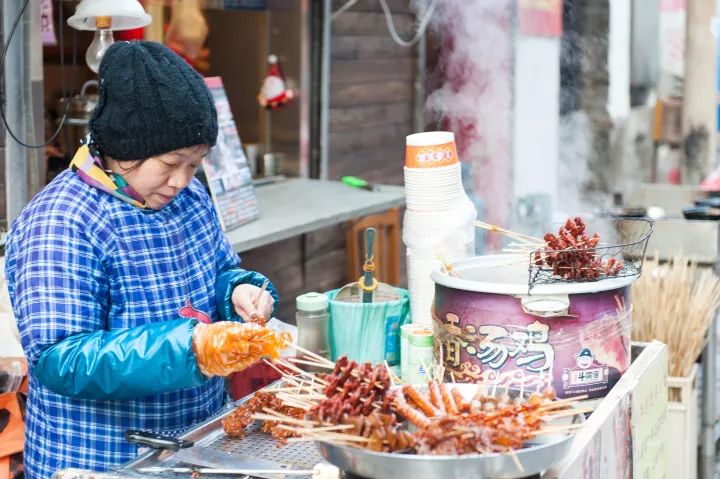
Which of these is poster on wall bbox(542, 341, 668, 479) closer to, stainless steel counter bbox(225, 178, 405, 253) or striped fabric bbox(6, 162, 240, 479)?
striped fabric bbox(6, 162, 240, 479)

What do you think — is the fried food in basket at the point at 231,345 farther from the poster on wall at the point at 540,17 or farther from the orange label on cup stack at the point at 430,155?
the poster on wall at the point at 540,17

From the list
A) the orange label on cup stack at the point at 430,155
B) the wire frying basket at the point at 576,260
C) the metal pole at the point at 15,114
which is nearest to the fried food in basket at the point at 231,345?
the wire frying basket at the point at 576,260

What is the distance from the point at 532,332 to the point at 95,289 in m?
1.06

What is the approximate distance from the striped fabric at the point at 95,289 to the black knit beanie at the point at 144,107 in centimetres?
16

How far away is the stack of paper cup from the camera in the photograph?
9.32 feet

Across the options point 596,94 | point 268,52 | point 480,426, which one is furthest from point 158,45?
point 596,94

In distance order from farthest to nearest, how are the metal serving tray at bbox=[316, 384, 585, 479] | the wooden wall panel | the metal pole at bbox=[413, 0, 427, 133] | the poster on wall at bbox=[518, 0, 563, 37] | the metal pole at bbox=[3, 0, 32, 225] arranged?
the poster on wall at bbox=[518, 0, 563, 37]
the metal pole at bbox=[413, 0, 427, 133]
the wooden wall panel
the metal pole at bbox=[3, 0, 32, 225]
the metal serving tray at bbox=[316, 384, 585, 479]

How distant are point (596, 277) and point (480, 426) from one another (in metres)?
0.81

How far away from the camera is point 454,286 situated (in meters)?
2.46

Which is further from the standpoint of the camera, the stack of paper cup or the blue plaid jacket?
the stack of paper cup

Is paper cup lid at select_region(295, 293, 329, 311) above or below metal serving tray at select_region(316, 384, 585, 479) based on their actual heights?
above

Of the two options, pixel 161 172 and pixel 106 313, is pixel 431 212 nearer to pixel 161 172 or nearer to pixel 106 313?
pixel 161 172

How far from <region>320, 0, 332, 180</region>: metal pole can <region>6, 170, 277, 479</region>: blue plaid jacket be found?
3.82 m

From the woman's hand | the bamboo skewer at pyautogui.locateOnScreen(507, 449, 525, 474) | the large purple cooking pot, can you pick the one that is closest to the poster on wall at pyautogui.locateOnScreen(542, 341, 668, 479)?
the large purple cooking pot
